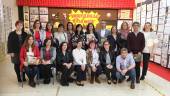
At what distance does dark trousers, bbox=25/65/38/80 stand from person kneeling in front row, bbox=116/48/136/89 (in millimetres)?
1595

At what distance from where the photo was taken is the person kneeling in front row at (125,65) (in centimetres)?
487

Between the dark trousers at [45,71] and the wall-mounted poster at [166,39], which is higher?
the wall-mounted poster at [166,39]

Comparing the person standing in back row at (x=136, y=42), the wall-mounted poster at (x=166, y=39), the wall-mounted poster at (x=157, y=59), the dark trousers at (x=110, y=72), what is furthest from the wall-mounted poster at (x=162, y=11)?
the dark trousers at (x=110, y=72)

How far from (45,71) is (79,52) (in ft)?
2.53

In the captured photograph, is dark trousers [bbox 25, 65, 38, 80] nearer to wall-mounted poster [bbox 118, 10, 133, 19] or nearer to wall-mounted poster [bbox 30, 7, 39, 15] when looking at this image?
wall-mounted poster [bbox 30, 7, 39, 15]

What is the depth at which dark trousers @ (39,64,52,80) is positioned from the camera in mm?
4949

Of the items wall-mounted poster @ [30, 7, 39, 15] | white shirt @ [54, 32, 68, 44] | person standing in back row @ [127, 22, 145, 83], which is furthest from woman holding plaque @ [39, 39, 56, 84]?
wall-mounted poster @ [30, 7, 39, 15]

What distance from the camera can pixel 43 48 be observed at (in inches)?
198

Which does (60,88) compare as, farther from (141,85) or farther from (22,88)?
(141,85)

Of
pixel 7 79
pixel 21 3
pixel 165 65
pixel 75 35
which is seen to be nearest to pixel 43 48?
pixel 75 35

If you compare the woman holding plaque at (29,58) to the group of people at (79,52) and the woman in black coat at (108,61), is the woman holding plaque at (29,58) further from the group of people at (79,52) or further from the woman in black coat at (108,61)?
the woman in black coat at (108,61)

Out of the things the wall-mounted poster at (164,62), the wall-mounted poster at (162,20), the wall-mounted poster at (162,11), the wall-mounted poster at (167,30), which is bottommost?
the wall-mounted poster at (164,62)

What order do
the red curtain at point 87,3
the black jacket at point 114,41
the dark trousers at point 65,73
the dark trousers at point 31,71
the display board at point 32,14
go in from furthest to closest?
1. the display board at point 32,14
2. the red curtain at point 87,3
3. the black jacket at point 114,41
4. the dark trousers at point 65,73
5. the dark trousers at point 31,71

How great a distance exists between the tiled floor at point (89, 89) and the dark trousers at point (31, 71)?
8.6 inches
